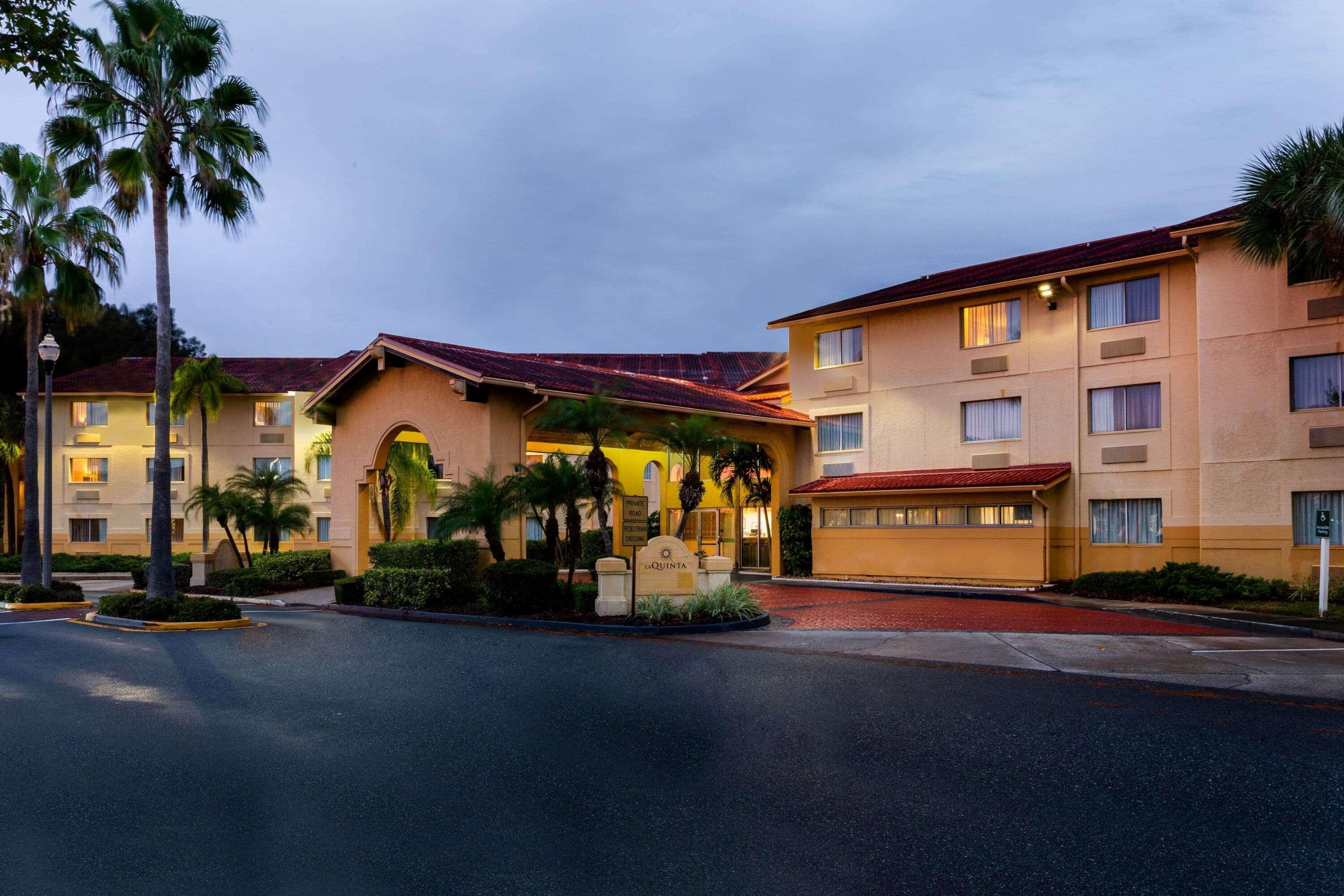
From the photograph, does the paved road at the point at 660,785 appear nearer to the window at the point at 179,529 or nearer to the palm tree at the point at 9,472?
the window at the point at 179,529

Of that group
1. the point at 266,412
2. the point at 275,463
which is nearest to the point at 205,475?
the point at 275,463

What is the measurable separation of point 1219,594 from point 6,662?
70.9 ft

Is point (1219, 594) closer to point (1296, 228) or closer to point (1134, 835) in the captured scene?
point (1296, 228)

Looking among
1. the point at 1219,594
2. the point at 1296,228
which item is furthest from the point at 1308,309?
the point at 1219,594

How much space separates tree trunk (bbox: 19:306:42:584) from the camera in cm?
2558

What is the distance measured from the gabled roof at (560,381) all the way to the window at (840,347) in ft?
6.37

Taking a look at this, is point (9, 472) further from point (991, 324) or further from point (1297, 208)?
point (1297, 208)

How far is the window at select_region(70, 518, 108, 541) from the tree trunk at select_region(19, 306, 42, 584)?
820 inches

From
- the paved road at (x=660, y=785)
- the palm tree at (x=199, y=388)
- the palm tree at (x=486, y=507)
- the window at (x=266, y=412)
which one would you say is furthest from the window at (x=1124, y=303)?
the window at (x=266, y=412)

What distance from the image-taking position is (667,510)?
38.1 meters

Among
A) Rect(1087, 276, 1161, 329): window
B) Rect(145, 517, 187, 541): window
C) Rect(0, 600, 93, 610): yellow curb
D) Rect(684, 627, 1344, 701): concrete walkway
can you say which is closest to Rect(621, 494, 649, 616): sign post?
Rect(684, 627, 1344, 701): concrete walkway

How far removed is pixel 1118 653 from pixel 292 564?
22.2 meters

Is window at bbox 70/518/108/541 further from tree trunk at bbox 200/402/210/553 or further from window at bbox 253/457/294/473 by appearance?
window at bbox 253/457/294/473

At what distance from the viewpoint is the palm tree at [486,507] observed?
20.8 metres
